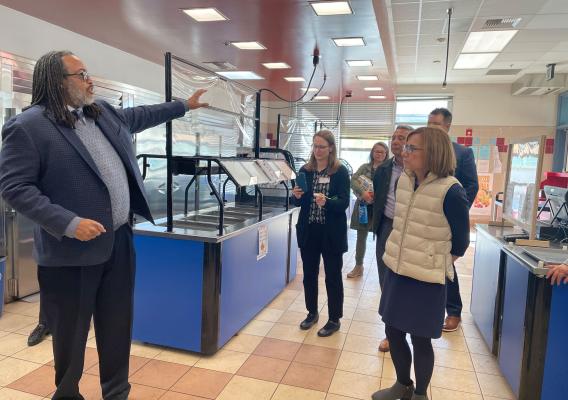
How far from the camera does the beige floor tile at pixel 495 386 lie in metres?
2.34

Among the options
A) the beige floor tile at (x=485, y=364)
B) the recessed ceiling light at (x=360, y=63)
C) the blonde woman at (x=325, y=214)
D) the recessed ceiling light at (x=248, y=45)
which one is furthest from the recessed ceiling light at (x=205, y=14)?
the beige floor tile at (x=485, y=364)

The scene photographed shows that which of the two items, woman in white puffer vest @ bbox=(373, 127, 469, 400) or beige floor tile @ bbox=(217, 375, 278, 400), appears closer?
woman in white puffer vest @ bbox=(373, 127, 469, 400)

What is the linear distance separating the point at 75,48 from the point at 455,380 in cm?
451

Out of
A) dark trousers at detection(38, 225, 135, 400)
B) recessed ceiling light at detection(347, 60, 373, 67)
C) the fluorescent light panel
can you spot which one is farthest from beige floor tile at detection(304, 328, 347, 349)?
the fluorescent light panel

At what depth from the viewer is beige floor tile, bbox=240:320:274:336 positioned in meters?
3.05

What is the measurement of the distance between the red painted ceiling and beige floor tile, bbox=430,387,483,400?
2.61 m

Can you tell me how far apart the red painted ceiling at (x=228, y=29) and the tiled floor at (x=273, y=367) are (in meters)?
2.41

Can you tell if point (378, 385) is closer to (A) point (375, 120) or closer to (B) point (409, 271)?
(B) point (409, 271)

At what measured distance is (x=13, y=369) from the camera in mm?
2441

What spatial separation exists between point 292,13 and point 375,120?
5604 mm

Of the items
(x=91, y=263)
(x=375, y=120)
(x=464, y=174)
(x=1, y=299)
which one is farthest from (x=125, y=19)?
(x=375, y=120)

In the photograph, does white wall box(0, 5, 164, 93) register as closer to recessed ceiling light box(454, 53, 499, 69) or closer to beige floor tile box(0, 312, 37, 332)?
beige floor tile box(0, 312, 37, 332)

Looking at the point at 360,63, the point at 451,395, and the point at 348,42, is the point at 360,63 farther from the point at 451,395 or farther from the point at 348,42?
the point at 451,395

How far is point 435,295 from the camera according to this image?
1.89m
